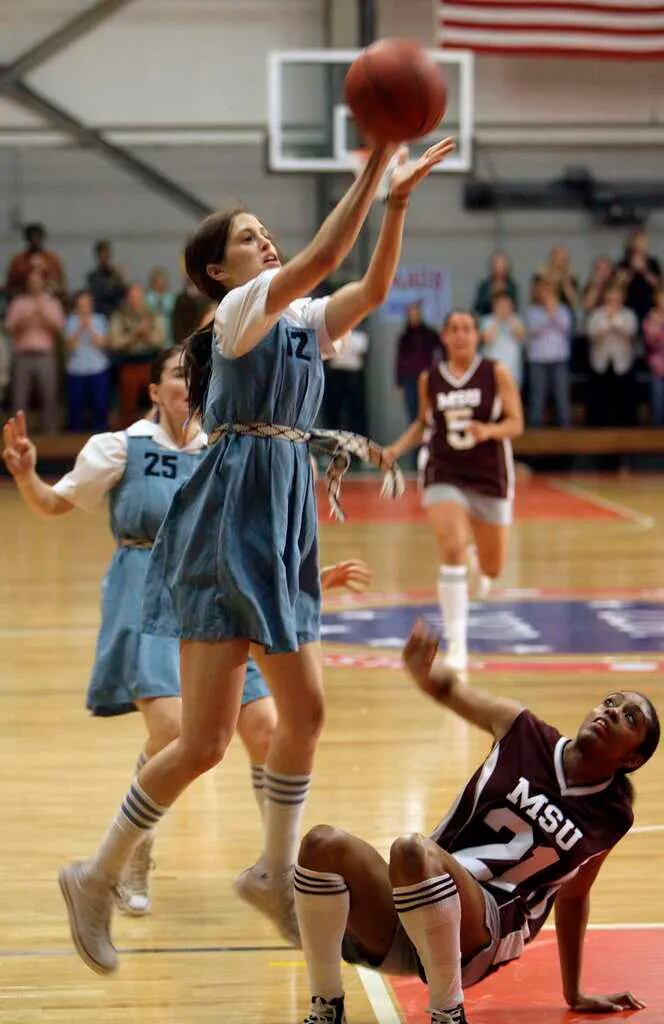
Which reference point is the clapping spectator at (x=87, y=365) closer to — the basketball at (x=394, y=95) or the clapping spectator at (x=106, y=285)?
the clapping spectator at (x=106, y=285)

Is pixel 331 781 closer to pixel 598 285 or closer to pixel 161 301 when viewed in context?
pixel 161 301

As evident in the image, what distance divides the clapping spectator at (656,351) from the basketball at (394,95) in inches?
578

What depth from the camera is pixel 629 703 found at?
345 cm

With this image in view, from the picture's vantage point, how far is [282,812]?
151 inches

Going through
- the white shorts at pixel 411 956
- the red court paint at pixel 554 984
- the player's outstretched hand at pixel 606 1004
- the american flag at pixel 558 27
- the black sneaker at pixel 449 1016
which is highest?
the american flag at pixel 558 27

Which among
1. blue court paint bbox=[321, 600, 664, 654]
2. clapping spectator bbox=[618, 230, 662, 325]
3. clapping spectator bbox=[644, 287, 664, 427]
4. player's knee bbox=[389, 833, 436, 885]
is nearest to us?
player's knee bbox=[389, 833, 436, 885]

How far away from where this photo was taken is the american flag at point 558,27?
17938 millimetres

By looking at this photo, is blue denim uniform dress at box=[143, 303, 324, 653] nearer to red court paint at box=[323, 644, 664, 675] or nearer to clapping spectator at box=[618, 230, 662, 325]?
red court paint at box=[323, 644, 664, 675]

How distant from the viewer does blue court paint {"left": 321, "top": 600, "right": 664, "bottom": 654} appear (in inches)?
329

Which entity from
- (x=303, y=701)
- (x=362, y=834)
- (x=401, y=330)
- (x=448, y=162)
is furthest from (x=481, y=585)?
(x=401, y=330)

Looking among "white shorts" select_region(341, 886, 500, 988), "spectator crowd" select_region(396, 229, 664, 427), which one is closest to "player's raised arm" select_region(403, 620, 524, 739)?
"white shorts" select_region(341, 886, 500, 988)

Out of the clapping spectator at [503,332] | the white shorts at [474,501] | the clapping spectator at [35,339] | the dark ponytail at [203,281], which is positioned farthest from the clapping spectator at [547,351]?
the dark ponytail at [203,281]

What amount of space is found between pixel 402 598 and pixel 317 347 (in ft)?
20.7

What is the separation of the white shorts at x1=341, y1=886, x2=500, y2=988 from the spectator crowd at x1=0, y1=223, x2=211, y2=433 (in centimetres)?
1400
